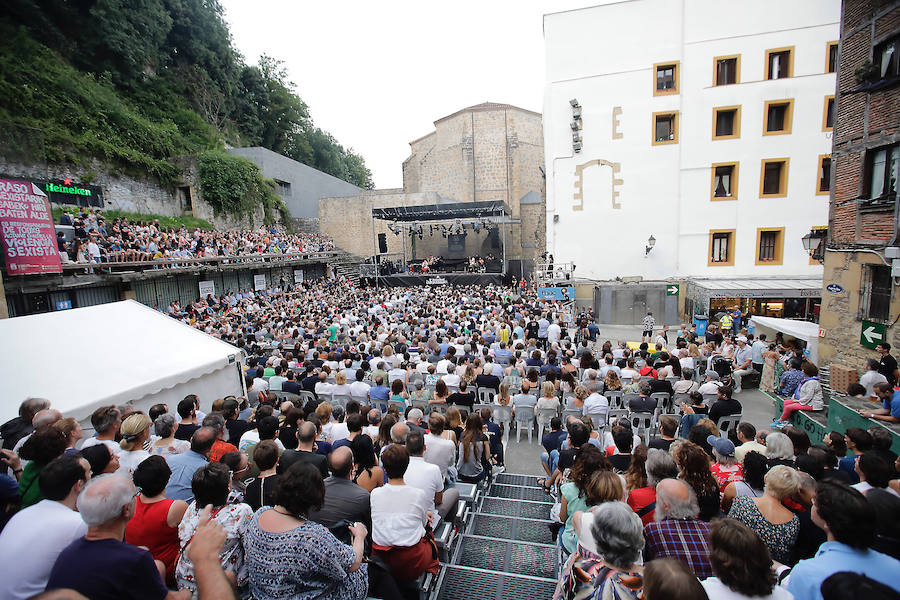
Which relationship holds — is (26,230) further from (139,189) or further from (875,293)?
(875,293)

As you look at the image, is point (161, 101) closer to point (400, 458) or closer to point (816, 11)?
point (400, 458)

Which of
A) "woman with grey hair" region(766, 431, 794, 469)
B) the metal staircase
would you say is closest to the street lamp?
"woman with grey hair" region(766, 431, 794, 469)

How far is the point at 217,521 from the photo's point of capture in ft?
6.82

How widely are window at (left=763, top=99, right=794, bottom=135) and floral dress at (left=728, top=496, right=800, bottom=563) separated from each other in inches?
739

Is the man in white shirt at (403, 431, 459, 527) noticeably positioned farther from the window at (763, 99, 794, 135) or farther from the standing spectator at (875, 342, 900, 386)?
the window at (763, 99, 794, 135)

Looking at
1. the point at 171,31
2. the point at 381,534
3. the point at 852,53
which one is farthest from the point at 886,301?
the point at 171,31

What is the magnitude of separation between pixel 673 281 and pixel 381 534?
1714 cm

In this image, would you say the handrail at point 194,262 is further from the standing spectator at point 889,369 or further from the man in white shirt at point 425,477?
the standing spectator at point 889,369

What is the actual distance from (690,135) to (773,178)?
3680 mm

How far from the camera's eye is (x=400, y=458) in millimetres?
2615

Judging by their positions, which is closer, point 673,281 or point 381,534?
point 381,534

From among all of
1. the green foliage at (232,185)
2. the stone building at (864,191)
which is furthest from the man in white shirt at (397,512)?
the green foliage at (232,185)

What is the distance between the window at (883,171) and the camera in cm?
690

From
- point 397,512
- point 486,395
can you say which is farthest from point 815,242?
point 397,512
